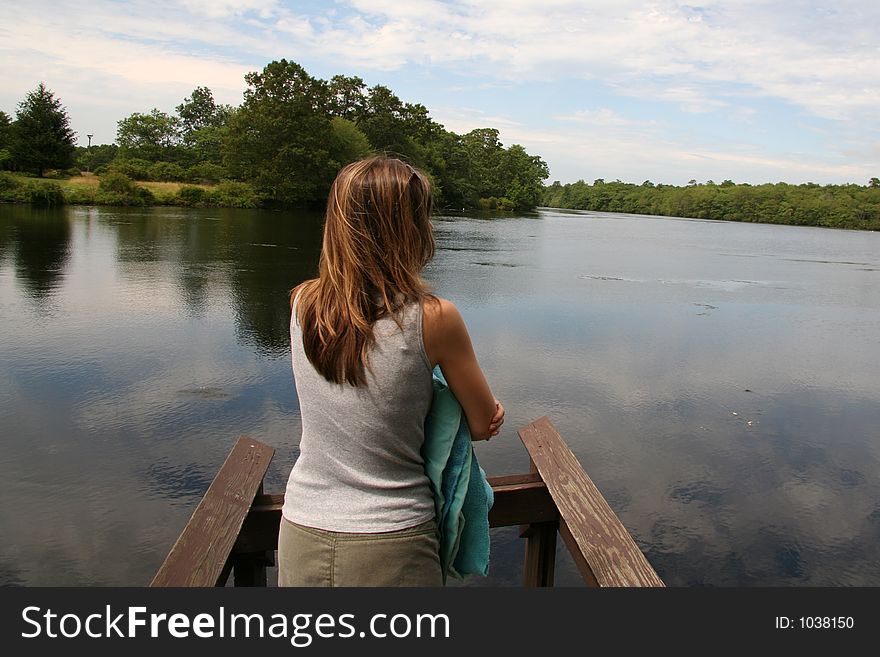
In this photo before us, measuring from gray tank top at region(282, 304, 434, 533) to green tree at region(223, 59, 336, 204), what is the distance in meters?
44.3

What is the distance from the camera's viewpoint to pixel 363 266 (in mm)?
1554

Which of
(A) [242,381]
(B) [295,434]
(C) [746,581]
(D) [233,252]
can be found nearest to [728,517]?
(C) [746,581]

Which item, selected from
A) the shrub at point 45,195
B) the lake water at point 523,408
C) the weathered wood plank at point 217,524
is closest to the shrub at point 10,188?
the shrub at point 45,195

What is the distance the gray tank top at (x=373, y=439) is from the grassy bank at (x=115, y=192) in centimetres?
3471

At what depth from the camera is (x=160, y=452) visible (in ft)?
17.3

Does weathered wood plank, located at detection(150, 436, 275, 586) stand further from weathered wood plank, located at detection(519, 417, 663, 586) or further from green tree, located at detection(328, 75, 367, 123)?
green tree, located at detection(328, 75, 367, 123)

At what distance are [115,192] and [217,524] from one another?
38.0 metres

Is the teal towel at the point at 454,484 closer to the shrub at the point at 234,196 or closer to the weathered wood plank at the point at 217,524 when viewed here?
the weathered wood plank at the point at 217,524

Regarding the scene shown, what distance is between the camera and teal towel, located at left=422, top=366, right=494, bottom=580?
1.65 metres

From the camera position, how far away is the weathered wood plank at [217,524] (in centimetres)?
171

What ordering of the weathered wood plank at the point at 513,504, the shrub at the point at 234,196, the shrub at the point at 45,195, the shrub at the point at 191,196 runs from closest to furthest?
the weathered wood plank at the point at 513,504 → the shrub at the point at 45,195 → the shrub at the point at 191,196 → the shrub at the point at 234,196

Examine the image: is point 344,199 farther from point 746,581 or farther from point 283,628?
point 746,581

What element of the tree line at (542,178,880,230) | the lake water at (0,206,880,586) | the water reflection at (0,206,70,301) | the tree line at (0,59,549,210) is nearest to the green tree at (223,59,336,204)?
the tree line at (0,59,549,210)

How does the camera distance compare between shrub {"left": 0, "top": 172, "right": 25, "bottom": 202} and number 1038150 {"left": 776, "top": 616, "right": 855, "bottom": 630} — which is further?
shrub {"left": 0, "top": 172, "right": 25, "bottom": 202}
